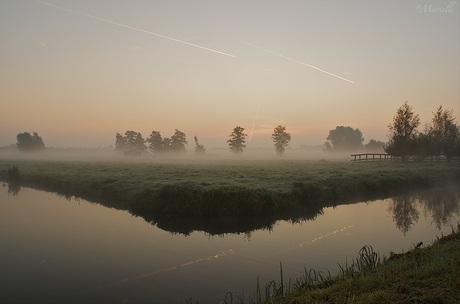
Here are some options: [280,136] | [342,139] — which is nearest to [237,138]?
[280,136]

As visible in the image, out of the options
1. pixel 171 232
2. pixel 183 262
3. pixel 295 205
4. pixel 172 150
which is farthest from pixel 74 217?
pixel 172 150

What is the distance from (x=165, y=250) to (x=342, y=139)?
176 metres

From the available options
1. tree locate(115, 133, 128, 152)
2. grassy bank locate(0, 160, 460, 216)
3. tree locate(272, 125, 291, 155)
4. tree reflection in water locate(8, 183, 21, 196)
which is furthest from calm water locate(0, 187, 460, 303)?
tree locate(115, 133, 128, 152)

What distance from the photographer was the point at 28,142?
171000 millimetres

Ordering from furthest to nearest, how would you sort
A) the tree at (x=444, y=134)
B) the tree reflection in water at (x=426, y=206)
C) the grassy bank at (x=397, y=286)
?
the tree at (x=444, y=134)
the tree reflection in water at (x=426, y=206)
the grassy bank at (x=397, y=286)

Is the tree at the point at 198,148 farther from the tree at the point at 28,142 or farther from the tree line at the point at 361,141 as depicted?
the tree at the point at 28,142

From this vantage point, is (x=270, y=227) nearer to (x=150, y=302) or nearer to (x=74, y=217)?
(x=150, y=302)

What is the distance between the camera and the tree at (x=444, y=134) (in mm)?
61500

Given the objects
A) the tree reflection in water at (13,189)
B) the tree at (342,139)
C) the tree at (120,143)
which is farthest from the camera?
the tree at (342,139)

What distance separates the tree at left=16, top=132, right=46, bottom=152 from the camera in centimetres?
16962

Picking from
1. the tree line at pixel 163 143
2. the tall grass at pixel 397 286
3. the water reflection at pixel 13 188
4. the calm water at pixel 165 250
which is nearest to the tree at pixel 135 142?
the tree line at pixel 163 143

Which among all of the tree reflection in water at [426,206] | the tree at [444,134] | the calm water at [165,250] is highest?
the tree at [444,134]

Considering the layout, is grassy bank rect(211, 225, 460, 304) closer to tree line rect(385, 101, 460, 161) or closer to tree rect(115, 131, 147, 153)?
tree line rect(385, 101, 460, 161)

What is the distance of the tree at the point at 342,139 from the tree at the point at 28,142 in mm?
175022
